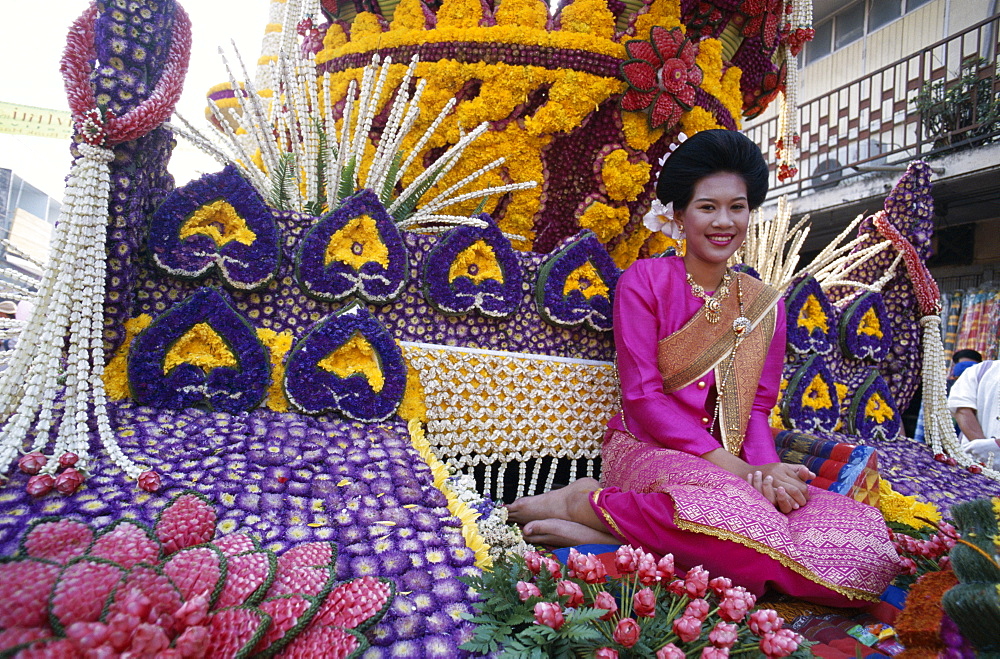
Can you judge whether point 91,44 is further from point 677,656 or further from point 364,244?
point 677,656

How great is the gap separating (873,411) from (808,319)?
552mm

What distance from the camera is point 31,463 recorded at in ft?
3.19

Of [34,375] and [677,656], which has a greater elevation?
[34,375]

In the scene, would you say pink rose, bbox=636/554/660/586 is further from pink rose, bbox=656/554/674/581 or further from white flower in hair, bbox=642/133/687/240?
white flower in hair, bbox=642/133/687/240

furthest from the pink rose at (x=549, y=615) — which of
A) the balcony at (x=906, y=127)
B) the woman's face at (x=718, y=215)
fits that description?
the balcony at (x=906, y=127)

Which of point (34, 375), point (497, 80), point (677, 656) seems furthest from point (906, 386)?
point (34, 375)

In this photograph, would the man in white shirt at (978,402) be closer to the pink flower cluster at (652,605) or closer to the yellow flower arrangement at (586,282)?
the yellow flower arrangement at (586,282)

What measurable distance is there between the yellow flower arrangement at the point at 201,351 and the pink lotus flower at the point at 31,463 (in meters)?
0.36

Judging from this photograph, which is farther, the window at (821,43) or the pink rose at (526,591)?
the window at (821,43)

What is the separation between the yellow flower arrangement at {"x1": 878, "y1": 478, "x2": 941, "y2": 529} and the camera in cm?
159

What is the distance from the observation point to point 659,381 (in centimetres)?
162

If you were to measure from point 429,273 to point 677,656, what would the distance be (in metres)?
1.08

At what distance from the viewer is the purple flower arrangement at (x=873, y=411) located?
7.80 ft

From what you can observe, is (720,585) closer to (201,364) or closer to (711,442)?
→ (711,442)
